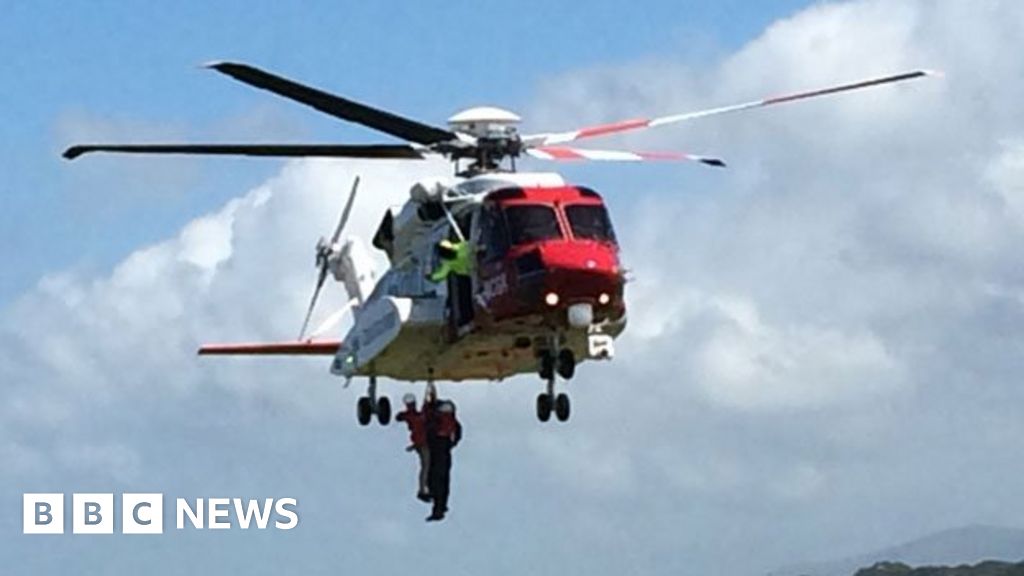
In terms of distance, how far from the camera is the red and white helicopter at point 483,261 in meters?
48.4

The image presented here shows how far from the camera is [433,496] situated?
176 ft

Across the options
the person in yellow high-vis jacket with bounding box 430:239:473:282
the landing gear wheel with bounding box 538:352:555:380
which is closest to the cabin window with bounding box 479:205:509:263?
the person in yellow high-vis jacket with bounding box 430:239:473:282

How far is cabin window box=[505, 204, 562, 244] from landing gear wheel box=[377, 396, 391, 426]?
26.3 ft

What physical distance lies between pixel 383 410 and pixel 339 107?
8491 millimetres

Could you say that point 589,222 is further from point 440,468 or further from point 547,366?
point 440,468

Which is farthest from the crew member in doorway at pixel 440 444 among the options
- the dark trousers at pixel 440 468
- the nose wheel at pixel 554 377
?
the nose wheel at pixel 554 377

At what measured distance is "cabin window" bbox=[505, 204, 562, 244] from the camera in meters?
49.0

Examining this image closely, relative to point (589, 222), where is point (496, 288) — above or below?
below

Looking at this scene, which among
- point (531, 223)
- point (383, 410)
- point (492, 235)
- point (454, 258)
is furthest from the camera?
point (383, 410)

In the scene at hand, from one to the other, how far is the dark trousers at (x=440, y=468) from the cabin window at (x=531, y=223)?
6.58 m

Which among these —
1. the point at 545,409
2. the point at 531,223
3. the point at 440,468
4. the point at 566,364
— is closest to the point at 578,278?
the point at 531,223

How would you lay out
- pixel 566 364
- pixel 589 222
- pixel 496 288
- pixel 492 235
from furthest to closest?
pixel 492 235, pixel 566 364, pixel 589 222, pixel 496 288

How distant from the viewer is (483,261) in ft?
165

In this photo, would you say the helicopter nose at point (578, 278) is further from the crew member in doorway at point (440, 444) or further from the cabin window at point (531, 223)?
the crew member in doorway at point (440, 444)
